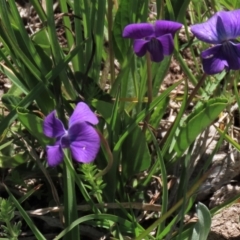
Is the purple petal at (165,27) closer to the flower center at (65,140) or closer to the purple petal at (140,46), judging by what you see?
the purple petal at (140,46)

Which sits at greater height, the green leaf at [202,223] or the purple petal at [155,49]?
the purple petal at [155,49]

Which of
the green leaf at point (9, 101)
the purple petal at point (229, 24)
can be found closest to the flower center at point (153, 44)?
the purple petal at point (229, 24)

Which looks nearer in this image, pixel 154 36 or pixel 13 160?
pixel 154 36

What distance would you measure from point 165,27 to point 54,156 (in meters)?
0.32

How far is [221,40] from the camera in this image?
1103 millimetres

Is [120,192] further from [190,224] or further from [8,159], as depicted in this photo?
[8,159]

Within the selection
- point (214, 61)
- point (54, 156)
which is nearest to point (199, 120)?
point (214, 61)

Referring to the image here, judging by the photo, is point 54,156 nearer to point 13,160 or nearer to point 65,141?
point 65,141

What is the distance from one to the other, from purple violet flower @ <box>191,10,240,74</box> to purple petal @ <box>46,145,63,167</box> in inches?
12.9

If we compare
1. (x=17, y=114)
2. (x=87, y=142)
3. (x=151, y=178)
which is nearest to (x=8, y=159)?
(x=17, y=114)

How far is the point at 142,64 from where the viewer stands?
55.9 inches

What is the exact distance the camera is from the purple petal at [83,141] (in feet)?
3.25

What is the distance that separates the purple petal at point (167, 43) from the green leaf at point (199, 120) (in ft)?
0.58

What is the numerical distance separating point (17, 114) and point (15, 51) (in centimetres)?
13
